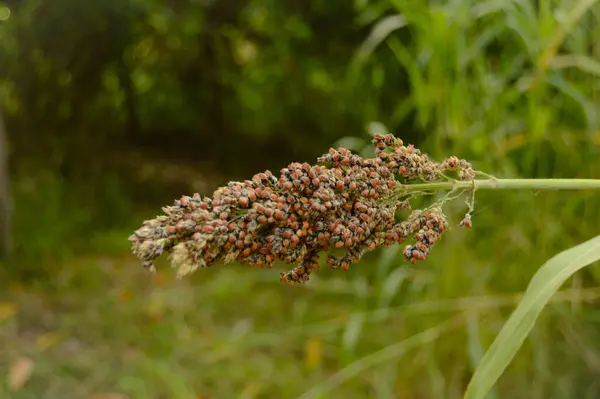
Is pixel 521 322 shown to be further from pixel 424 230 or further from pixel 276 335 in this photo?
pixel 276 335

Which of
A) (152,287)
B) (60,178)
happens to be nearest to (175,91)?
(60,178)

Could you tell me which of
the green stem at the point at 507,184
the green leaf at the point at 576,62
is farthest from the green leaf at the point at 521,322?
the green leaf at the point at 576,62

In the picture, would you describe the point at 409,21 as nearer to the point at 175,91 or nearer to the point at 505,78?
the point at 505,78

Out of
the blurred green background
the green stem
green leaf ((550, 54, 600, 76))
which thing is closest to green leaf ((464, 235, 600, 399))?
the green stem

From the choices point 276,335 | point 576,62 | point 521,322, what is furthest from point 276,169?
point 521,322

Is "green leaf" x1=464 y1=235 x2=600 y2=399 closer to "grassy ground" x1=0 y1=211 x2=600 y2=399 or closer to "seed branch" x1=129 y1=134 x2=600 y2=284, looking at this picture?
"seed branch" x1=129 y1=134 x2=600 y2=284

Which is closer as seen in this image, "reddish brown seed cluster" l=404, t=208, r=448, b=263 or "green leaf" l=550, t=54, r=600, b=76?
"reddish brown seed cluster" l=404, t=208, r=448, b=263

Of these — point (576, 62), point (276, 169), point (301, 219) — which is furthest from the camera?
point (276, 169)
